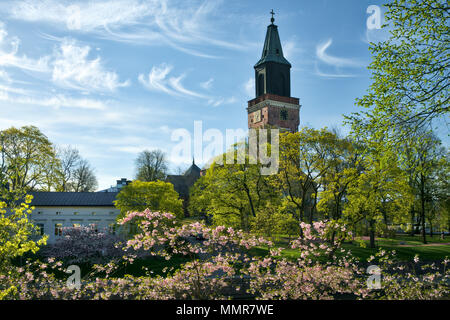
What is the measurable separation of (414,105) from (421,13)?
3469 mm

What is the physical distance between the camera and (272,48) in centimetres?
6297

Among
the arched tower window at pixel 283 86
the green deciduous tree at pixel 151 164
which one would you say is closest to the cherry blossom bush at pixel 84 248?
the green deciduous tree at pixel 151 164

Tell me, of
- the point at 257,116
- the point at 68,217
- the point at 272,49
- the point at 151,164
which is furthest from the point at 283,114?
the point at 68,217

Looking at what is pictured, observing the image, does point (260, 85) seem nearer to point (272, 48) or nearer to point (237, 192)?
point (272, 48)

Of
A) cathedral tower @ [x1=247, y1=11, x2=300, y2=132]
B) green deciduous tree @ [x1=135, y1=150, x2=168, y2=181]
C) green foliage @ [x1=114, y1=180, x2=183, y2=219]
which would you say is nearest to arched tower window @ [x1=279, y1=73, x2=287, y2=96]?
cathedral tower @ [x1=247, y1=11, x2=300, y2=132]

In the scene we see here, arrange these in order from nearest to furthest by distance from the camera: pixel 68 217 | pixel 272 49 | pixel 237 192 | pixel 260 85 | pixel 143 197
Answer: pixel 237 192 < pixel 143 197 < pixel 68 217 < pixel 272 49 < pixel 260 85

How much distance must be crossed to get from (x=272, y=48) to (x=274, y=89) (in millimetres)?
6954

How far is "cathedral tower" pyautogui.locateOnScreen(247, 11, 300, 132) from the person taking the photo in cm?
6231

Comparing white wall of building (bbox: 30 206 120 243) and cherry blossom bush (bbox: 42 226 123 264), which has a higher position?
white wall of building (bbox: 30 206 120 243)

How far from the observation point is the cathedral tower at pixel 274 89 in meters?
62.3

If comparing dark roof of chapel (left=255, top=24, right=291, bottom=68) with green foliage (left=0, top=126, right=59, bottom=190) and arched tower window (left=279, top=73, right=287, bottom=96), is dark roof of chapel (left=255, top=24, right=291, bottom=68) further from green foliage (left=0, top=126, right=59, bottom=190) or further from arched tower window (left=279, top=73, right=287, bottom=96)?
green foliage (left=0, top=126, right=59, bottom=190)
